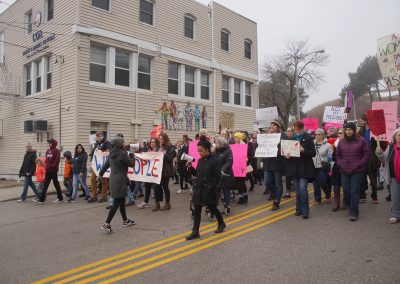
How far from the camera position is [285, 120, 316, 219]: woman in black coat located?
7031 millimetres

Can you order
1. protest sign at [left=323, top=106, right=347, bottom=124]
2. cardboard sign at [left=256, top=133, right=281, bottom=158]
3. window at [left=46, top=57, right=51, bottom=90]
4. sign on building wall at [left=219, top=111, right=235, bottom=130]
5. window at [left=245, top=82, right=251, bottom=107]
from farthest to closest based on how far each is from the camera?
1. window at [left=245, top=82, right=251, bottom=107]
2. sign on building wall at [left=219, top=111, right=235, bottom=130]
3. window at [left=46, top=57, right=51, bottom=90]
4. protest sign at [left=323, top=106, right=347, bottom=124]
5. cardboard sign at [left=256, top=133, right=281, bottom=158]

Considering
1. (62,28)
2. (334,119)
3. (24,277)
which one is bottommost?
(24,277)

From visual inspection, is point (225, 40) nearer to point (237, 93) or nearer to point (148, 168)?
point (237, 93)

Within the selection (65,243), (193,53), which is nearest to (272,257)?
(65,243)

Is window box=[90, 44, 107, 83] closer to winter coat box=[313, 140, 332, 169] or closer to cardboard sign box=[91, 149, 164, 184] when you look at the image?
cardboard sign box=[91, 149, 164, 184]

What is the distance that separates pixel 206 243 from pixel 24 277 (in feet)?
8.81

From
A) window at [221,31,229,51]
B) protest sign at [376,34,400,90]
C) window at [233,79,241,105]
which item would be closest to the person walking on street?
protest sign at [376,34,400,90]

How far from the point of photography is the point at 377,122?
7.34 meters

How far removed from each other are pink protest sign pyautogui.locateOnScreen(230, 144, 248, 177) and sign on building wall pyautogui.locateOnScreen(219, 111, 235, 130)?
498 inches

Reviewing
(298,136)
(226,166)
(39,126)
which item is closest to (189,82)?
(39,126)

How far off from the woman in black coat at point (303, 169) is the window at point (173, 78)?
41.9 ft

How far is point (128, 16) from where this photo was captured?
17.1 meters

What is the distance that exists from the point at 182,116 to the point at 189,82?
2334mm

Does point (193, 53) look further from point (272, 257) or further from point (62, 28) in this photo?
point (272, 257)
